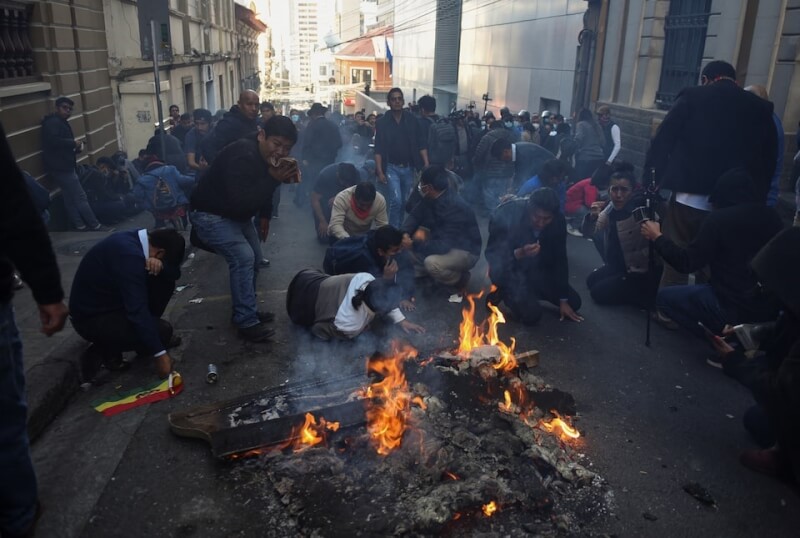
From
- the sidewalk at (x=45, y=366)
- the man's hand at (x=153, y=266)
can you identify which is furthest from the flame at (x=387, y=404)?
the sidewalk at (x=45, y=366)

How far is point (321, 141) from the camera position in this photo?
10.7m

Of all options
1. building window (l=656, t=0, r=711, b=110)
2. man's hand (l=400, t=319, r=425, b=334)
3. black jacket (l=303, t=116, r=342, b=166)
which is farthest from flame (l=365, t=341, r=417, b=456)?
building window (l=656, t=0, r=711, b=110)

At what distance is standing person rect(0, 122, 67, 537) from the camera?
2.29 m

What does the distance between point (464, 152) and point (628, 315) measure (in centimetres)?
538

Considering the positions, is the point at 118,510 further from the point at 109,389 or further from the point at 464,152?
the point at 464,152

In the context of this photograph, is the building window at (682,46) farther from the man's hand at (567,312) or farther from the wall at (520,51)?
the man's hand at (567,312)

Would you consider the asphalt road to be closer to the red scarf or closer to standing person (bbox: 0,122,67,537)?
standing person (bbox: 0,122,67,537)

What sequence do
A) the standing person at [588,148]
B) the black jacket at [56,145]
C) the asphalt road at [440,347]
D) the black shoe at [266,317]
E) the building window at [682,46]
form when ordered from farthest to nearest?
the standing person at [588,148]
the building window at [682,46]
the black jacket at [56,145]
the black shoe at [266,317]
the asphalt road at [440,347]

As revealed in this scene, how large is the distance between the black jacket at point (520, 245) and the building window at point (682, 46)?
606 centimetres

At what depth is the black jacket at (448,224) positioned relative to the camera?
6699 millimetres

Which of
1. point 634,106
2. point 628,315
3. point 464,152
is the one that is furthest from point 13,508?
point 634,106

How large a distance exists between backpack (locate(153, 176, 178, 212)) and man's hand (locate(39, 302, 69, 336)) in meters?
6.29

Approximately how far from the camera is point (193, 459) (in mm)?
Answer: 3676

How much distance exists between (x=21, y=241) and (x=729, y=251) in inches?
184
